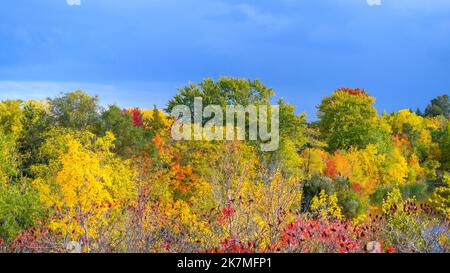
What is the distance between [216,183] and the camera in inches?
615

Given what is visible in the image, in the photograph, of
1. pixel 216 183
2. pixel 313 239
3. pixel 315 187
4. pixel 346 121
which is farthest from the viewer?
pixel 346 121

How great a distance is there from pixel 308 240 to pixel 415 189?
40758mm

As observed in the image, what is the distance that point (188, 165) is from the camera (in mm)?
34781

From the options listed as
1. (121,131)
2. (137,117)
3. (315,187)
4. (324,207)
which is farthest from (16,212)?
(137,117)

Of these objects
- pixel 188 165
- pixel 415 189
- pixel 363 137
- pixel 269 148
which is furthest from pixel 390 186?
pixel 188 165

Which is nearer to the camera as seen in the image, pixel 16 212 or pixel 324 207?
pixel 324 207

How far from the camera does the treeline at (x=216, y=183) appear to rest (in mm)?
13031

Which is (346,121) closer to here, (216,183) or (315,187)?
(315,187)

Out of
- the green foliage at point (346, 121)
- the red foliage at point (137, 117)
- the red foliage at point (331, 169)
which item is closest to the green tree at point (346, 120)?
the green foliage at point (346, 121)

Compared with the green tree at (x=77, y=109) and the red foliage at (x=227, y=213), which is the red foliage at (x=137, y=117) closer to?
the green tree at (x=77, y=109)

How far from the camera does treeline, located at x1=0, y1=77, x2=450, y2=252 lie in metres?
13.0
